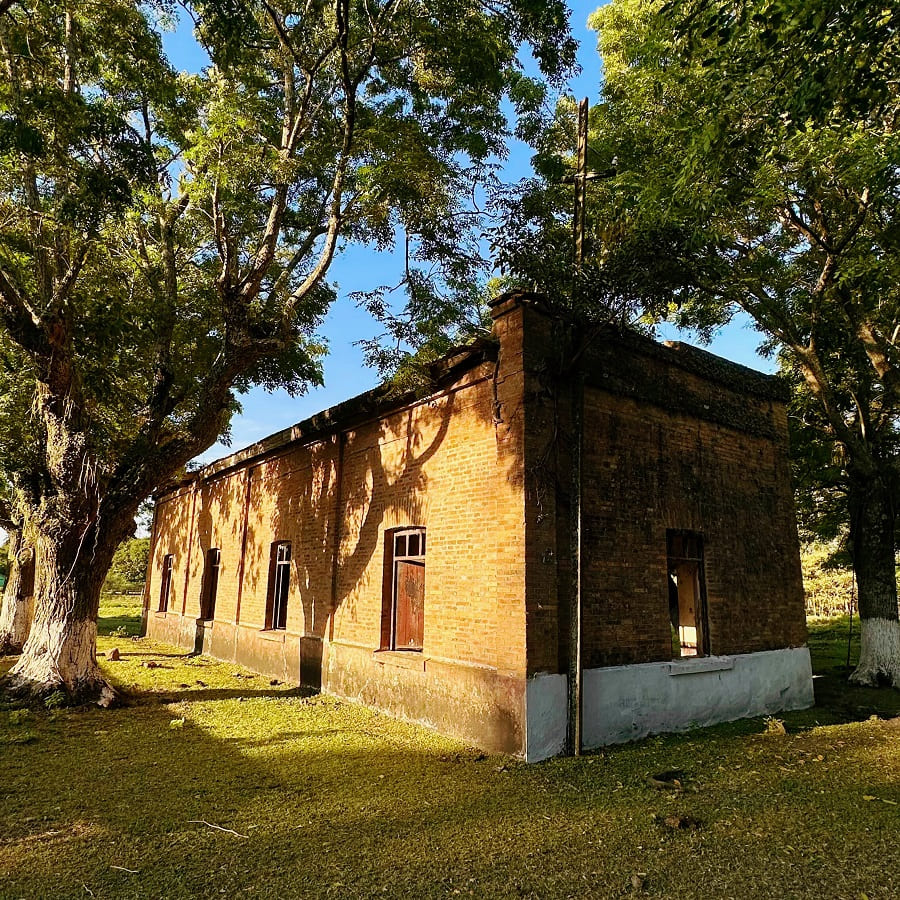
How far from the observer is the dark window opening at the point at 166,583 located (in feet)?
64.0

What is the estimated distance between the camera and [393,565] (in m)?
9.41

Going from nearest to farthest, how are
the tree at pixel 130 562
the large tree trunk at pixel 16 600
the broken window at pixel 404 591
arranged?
1. the broken window at pixel 404 591
2. the large tree trunk at pixel 16 600
3. the tree at pixel 130 562

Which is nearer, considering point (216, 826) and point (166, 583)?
point (216, 826)

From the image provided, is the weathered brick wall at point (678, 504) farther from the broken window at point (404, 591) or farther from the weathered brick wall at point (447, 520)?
the broken window at point (404, 591)

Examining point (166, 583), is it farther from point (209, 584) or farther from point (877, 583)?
point (877, 583)

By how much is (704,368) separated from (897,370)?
4.15 m

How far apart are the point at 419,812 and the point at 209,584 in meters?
12.9

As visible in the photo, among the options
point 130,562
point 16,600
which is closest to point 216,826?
point 16,600

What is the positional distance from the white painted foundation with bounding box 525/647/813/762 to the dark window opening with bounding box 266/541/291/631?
734 cm

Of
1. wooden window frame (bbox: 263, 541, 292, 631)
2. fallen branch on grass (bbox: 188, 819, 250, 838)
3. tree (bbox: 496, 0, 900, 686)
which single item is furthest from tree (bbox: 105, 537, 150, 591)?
tree (bbox: 496, 0, 900, 686)

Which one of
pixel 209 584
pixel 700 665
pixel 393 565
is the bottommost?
pixel 700 665

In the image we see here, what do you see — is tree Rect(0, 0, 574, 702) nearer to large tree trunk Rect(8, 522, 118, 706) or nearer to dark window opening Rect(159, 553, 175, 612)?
large tree trunk Rect(8, 522, 118, 706)

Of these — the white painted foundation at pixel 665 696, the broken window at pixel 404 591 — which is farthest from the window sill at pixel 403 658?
the white painted foundation at pixel 665 696

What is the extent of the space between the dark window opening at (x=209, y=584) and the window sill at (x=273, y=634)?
4.27 m
